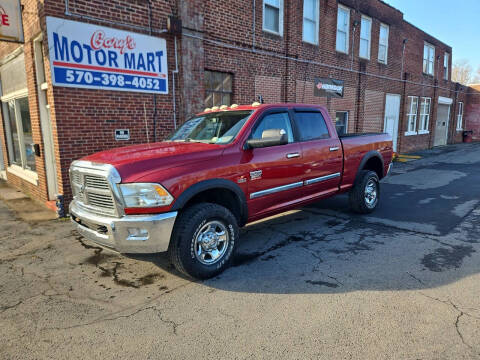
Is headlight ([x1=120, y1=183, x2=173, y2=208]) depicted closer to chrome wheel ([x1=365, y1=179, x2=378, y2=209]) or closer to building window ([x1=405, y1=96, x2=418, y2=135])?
chrome wheel ([x1=365, y1=179, x2=378, y2=209])

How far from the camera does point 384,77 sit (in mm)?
16062

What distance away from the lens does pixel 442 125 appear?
24016 mm

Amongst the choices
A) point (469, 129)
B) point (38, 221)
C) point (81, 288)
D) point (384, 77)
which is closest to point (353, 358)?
point (81, 288)

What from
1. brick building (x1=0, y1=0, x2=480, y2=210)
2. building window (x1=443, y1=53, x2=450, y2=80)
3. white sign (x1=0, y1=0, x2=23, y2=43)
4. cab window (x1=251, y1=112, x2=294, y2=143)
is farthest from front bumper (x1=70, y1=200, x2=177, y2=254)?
building window (x1=443, y1=53, x2=450, y2=80)

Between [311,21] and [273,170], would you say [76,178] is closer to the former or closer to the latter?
[273,170]

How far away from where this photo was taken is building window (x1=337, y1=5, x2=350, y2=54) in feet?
43.4

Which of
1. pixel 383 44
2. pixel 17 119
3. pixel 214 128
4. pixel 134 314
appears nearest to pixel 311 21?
pixel 383 44

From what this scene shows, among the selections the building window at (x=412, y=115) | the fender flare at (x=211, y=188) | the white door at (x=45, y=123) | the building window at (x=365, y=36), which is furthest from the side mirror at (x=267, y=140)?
the building window at (x=412, y=115)

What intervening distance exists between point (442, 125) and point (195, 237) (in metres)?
25.9

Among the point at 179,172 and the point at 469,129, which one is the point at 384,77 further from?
the point at 469,129

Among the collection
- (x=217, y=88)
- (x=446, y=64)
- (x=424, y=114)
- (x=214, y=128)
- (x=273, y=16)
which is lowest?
(x=214, y=128)

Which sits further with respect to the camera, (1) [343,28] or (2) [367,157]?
(1) [343,28]

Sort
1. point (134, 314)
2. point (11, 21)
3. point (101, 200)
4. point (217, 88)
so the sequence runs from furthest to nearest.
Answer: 1. point (217, 88)
2. point (11, 21)
3. point (101, 200)
4. point (134, 314)

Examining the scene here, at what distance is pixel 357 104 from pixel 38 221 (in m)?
12.9
